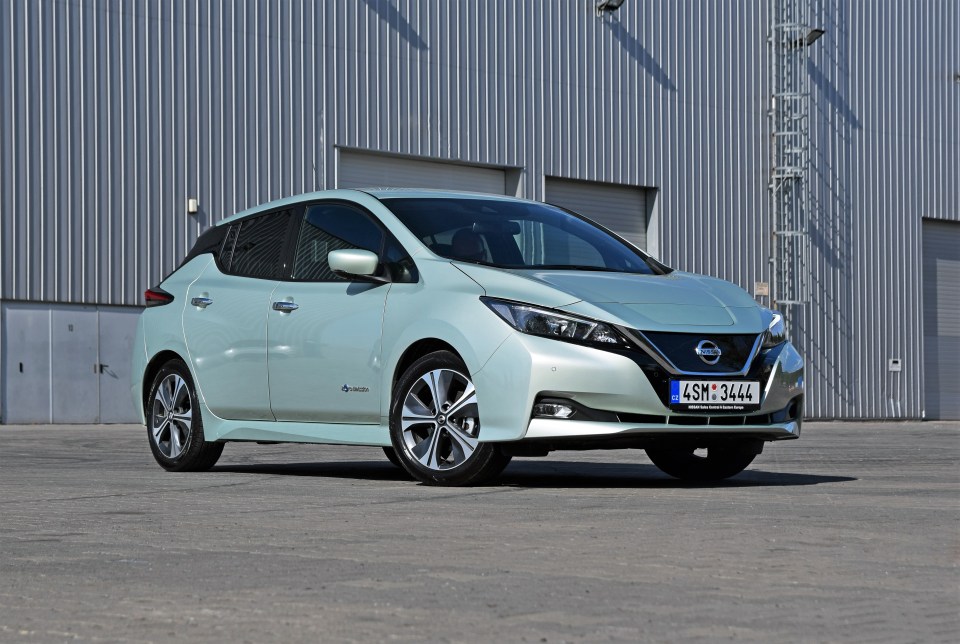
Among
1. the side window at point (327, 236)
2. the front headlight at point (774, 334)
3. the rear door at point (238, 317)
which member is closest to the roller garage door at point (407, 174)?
the rear door at point (238, 317)

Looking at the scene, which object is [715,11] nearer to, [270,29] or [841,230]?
[841,230]

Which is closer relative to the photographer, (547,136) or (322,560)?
(322,560)

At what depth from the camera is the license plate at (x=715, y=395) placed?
7648 millimetres

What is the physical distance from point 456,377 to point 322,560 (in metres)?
3.07

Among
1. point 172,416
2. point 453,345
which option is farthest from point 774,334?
point 172,416

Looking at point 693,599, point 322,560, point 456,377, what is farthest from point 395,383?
point 693,599

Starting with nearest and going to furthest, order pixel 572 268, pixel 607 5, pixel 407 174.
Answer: pixel 572 268 < pixel 407 174 < pixel 607 5

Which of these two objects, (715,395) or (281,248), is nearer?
(715,395)

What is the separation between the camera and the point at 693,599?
404 cm

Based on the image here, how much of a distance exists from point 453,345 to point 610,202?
22527mm

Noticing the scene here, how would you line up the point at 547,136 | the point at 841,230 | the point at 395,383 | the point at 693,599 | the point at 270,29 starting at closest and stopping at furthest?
the point at 693,599
the point at 395,383
the point at 270,29
the point at 547,136
the point at 841,230

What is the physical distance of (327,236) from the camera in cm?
911

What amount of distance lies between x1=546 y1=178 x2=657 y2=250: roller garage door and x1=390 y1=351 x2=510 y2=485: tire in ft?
68.7

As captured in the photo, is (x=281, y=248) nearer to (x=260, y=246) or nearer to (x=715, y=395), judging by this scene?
(x=260, y=246)
